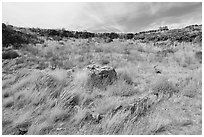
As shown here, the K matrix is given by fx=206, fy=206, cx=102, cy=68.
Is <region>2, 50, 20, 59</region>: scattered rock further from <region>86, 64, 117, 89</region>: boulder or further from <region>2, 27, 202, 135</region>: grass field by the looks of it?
<region>86, 64, 117, 89</region>: boulder

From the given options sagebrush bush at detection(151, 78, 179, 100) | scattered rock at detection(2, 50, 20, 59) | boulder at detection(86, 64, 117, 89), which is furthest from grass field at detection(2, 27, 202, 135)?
scattered rock at detection(2, 50, 20, 59)

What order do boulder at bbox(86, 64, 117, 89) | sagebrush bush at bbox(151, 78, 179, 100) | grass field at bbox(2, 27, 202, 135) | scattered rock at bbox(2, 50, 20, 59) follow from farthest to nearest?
scattered rock at bbox(2, 50, 20, 59) < boulder at bbox(86, 64, 117, 89) < sagebrush bush at bbox(151, 78, 179, 100) < grass field at bbox(2, 27, 202, 135)

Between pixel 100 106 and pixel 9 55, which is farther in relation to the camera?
pixel 9 55

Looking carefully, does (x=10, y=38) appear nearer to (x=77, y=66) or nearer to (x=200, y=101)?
(x=77, y=66)

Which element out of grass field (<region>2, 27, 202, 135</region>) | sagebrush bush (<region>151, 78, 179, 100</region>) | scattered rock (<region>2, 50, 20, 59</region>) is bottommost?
grass field (<region>2, 27, 202, 135</region>)

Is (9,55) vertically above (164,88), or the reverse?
(9,55)

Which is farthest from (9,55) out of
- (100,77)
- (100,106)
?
(100,106)

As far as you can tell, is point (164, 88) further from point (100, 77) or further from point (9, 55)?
point (9, 55)

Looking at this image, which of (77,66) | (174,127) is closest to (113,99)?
(174,127)

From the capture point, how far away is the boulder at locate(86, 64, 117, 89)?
235 inches

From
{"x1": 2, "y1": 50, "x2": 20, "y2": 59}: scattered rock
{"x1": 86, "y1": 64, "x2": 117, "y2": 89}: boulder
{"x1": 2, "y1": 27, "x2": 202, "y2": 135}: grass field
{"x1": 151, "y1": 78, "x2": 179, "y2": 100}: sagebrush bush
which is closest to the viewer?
{"x1": 2, "y1": 27, "x2": 202, "y2": 135}: grass field

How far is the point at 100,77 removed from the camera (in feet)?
20.6

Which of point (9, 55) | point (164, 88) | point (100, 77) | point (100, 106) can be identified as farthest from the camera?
point (9, 55)

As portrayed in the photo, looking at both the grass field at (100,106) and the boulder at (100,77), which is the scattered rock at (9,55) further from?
the boulder at (100,77)
